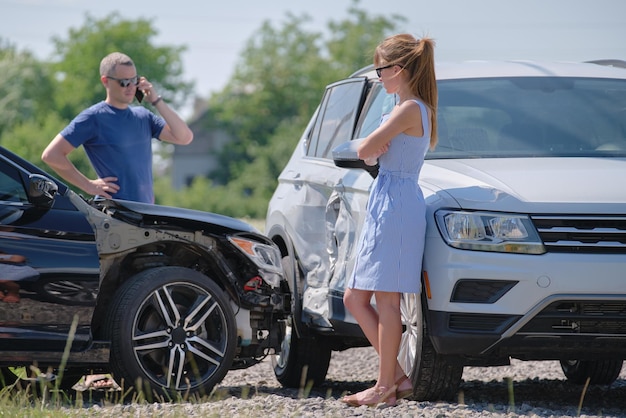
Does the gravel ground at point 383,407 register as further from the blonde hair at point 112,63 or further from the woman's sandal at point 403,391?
the blonde hair at point 112,63

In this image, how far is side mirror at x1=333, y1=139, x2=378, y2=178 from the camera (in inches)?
243

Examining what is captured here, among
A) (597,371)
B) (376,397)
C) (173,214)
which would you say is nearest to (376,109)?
(173,214)

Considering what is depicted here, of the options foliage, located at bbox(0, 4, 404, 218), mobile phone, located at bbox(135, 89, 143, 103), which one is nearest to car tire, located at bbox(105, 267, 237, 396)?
mobile phone, located at bbox(135, 89, 143, 103)

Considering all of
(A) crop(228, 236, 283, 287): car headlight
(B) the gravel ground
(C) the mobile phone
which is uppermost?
(C) the mobile phone

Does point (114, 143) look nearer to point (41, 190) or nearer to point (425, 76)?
point (41, 190)

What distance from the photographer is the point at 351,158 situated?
20.3ft

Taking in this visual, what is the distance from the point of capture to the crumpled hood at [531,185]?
5555mm

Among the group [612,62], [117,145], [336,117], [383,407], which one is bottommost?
[383,407]

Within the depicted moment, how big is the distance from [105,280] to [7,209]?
72 cm

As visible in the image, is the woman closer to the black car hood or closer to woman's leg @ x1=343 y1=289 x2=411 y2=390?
woman's leg @ x1=343 y1=289 x2=411 y2=390

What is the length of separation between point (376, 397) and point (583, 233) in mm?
1353

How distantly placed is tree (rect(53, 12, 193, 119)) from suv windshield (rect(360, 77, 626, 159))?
8040 centimetres

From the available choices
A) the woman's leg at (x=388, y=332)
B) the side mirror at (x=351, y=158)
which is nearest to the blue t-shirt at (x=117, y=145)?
the side mirror at (x=351, y=158)

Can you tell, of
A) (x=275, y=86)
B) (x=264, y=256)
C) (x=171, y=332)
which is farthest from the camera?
(x=275, y=86)
